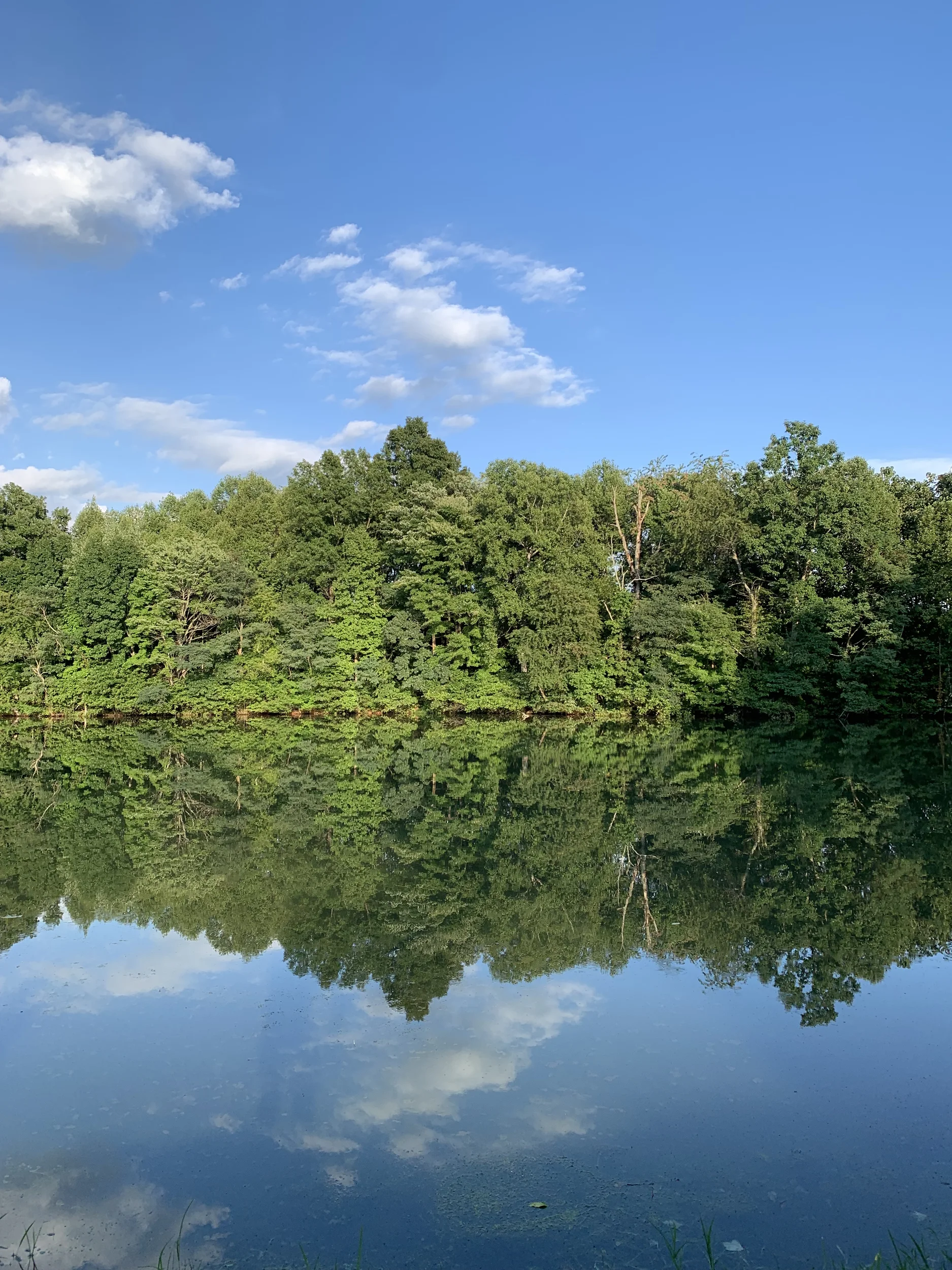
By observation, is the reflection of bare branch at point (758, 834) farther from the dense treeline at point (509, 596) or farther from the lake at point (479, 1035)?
the dense treeline at point (509, 596)

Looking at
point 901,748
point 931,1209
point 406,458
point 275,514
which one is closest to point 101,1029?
point 931,1209

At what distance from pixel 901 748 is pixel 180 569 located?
2432 centimetres

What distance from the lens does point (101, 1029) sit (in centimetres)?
728

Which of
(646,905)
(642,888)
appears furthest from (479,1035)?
(642,888)

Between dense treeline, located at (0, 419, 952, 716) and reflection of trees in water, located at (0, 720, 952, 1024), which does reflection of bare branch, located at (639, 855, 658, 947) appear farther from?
dense treeline, located at (0, 419, 952, 716)

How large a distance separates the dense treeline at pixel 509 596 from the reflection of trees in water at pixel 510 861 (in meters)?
7.12

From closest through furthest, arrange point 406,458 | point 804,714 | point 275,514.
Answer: point 804,714
point 406,458
point 275,514

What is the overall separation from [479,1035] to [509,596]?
2481 centimetres

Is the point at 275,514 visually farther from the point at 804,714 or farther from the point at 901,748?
the point at 901,748

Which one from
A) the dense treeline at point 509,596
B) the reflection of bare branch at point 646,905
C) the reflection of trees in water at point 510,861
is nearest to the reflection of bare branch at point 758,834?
the reflection of trees in water at point 510,861

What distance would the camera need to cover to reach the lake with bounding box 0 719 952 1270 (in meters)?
4.68

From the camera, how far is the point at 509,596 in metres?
31.2

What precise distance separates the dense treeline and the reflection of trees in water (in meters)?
7.12

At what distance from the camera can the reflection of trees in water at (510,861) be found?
8703mm
